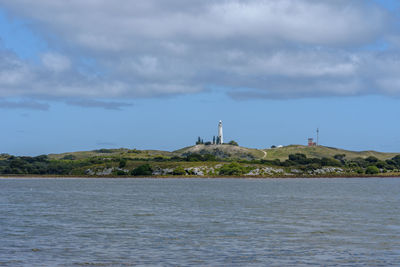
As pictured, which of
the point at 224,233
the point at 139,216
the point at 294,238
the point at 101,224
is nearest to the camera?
the point at 294,238

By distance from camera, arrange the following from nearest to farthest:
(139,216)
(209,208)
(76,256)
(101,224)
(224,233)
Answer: (76,256) → (224,233) → (101,224) → (139,216) → (209,208)

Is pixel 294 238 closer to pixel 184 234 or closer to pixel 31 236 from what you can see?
pixel 184 234

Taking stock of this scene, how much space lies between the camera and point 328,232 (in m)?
39.6

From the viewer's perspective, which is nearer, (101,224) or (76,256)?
(76,256)

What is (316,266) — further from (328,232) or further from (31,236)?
(31,236)

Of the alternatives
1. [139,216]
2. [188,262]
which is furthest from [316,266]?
[139,216]

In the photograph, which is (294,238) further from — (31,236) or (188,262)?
(31,236)

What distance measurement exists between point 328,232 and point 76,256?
19.5m

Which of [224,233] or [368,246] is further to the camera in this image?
[224,233]

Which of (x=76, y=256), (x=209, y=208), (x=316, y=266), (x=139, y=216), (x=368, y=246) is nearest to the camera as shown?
(x=316, y=266)

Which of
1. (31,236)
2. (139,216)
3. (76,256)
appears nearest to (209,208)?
(139,216)

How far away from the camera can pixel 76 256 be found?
28.9m

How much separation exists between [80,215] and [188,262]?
2926 centimetres

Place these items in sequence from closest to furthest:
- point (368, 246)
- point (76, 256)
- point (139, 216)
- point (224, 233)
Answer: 1. point (76, 256)
2. point (368, 246)
3. point (224, 233)
4. point (139, 216)
